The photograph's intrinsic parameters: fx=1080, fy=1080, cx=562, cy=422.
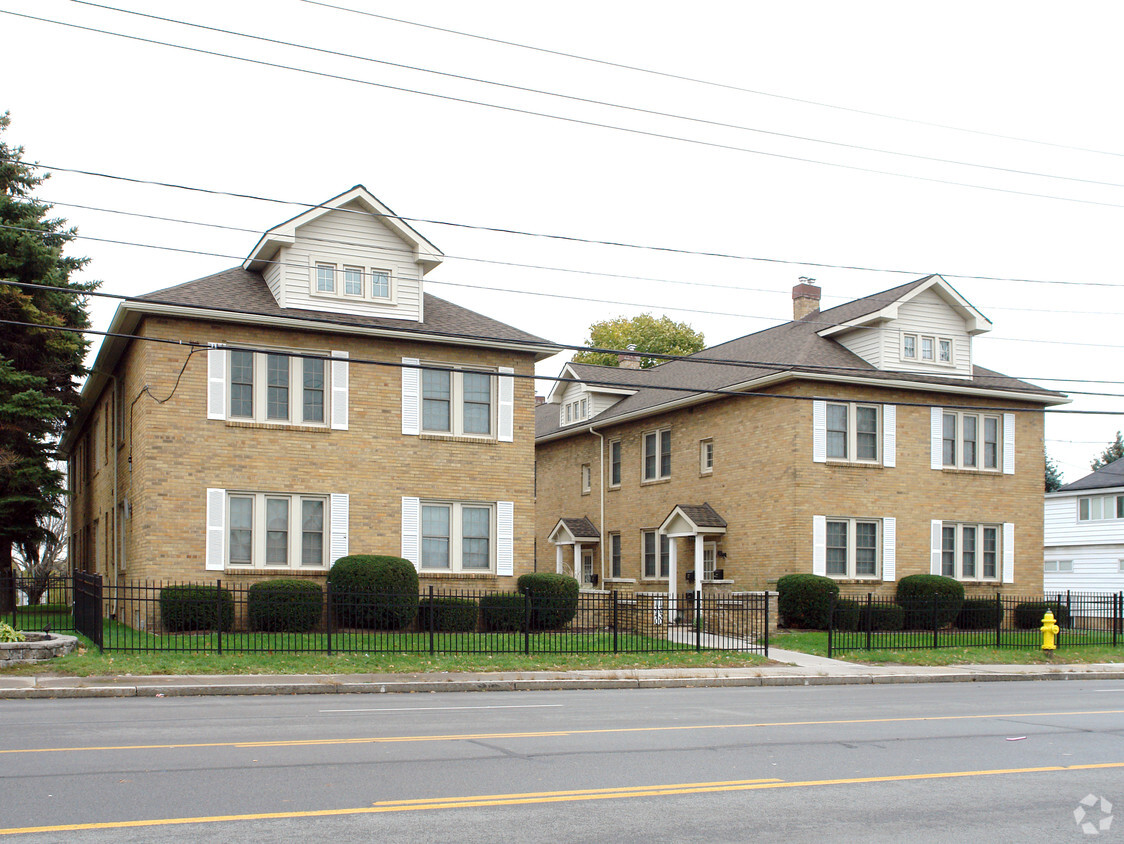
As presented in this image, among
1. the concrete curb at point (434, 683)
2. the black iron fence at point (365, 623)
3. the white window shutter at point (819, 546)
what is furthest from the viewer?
the white window shutter at point (819, 546)

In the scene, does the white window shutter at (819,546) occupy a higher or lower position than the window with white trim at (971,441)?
lower

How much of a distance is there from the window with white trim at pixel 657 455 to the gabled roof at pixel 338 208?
39.8ft

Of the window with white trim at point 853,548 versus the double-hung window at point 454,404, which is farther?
the window with white trim at point 853,548

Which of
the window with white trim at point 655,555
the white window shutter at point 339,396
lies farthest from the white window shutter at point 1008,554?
the white window shutter at point 339,396

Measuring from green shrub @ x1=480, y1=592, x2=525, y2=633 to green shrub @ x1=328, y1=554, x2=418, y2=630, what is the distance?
1738 mm

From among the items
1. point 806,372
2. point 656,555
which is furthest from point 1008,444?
point 656,555

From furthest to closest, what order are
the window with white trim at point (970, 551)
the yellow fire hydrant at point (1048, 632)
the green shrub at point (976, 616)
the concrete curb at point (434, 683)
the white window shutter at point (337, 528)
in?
the window with white trim at point (970, 551), the green shrub at point (976, 616), the white window shutter at point (337, 528), the yellow fire hydrant at point (1048, 632), the concrete curb at point (434, 683)

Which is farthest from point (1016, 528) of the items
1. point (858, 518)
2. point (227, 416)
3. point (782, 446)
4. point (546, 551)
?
point (227, 416)

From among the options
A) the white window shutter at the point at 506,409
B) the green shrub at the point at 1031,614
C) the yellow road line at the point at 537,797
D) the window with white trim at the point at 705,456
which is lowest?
the green shrub at the point at 1031,614

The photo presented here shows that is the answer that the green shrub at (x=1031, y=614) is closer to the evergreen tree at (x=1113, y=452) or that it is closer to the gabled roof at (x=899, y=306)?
the gabled roof at (x=899, y=306)

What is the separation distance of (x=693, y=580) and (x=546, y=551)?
10.1m

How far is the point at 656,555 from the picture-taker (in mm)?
35781

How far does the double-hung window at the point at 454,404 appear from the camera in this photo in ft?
88.3

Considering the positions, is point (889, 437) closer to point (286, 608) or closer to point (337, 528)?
point (337, 528)
